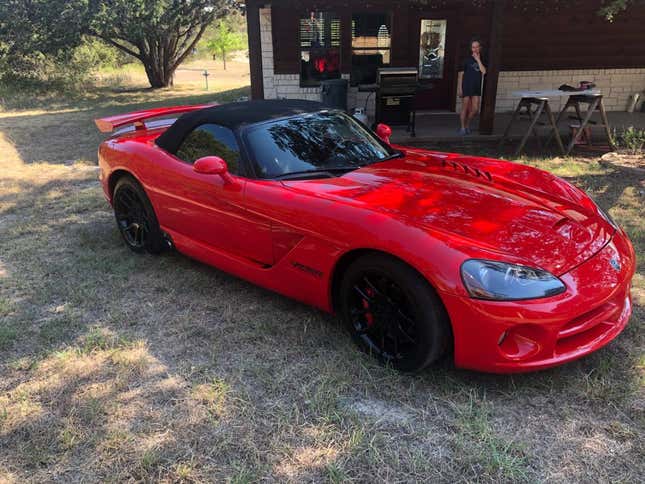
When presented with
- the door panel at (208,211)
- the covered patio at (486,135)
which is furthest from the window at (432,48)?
the door panel at (208,211)

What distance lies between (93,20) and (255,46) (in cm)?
1031

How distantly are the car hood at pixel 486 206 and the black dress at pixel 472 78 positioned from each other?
5290mm

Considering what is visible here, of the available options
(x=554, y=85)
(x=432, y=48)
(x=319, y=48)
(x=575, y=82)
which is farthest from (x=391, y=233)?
(x=575, y=82)

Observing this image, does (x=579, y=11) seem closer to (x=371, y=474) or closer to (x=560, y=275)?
(x=560, y=275)

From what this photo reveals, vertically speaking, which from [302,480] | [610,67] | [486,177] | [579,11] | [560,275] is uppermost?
[579,11]

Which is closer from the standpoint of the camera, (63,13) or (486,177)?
(486,177)

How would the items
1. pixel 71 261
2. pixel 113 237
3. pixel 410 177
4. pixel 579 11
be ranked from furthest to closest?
pixel 579 11 < pixel 113 237 < pixel 71 261 < pixel 410 177

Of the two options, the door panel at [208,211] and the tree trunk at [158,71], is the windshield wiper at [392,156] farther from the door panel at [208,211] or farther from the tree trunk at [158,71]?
the tree trunk at [158,71]

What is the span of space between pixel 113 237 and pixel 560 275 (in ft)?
13.3

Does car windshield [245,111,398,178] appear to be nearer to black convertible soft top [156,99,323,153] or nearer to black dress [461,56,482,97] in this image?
black convertible soft top [156,99,323,153]

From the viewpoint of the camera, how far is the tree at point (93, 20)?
55.2 ft

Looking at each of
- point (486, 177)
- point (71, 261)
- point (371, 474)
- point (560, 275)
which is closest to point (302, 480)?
point (371, 474)

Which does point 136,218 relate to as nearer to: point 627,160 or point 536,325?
point 536,325

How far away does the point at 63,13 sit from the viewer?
16875mm
